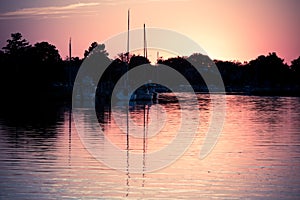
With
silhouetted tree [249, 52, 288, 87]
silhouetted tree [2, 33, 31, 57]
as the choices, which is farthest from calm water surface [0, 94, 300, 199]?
silhouetted tree [249, 52, 288, 87]

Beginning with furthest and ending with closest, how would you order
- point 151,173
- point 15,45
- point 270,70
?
point 270,70, point 15,45, point 151,173

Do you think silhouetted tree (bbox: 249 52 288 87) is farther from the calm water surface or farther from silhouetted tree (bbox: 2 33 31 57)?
the calm water surface

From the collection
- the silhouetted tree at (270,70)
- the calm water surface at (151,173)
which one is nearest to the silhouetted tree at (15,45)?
the calm water surface at (151,173)

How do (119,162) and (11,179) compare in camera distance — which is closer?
(11,179)

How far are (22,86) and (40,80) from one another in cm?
352

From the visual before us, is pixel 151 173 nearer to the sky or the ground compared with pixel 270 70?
nearer to the ground

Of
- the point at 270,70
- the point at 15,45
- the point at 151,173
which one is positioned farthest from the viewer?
the point at 270,70

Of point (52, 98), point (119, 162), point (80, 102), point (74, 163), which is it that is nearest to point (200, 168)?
point (119, 162)

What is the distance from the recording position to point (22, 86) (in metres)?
71.1

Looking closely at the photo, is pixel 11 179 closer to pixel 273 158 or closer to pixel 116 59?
pixel 273 158

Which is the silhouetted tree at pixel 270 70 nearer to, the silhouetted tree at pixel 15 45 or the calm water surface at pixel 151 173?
the silhouetted tree at pixel 15 45

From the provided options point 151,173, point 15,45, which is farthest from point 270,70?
point 151,173

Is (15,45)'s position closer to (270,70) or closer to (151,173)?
(151,173)

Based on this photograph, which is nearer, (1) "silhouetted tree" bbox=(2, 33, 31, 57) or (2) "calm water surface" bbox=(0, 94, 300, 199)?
(2) "calm water surface" bbox=(0, 94, 300, 199)
